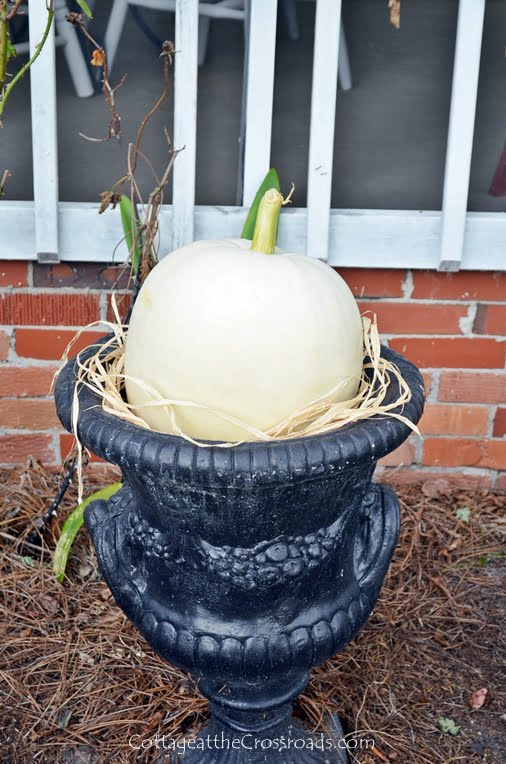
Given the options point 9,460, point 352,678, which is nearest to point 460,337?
point 352,678

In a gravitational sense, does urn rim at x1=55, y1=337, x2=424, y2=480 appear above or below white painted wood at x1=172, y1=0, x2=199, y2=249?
below

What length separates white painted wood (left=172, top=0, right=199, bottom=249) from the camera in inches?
82.5

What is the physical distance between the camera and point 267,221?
123cm

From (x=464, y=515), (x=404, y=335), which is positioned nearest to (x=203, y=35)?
(x=404, y=335)

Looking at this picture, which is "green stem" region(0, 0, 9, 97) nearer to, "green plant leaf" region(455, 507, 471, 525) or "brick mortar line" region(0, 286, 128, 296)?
"brick mortar line" region(0, 286, 128, 296)

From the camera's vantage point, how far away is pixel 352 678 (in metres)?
1.90

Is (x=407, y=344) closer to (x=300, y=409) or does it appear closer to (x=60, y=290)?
(x=60, y=290)

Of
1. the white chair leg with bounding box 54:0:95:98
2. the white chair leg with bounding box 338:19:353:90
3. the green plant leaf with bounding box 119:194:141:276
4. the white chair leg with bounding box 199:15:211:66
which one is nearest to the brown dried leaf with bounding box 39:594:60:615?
the green plant leaf with bounding box 119:194:141:276

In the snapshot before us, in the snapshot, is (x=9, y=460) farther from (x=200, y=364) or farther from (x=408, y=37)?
(x=408, y=37)

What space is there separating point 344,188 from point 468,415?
83cm

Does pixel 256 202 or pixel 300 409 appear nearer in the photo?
pixel 300 409

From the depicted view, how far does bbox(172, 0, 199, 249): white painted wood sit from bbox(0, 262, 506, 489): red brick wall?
247 mm

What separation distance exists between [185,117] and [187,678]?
4.77 feet

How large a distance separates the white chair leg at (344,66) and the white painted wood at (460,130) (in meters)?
0.30
